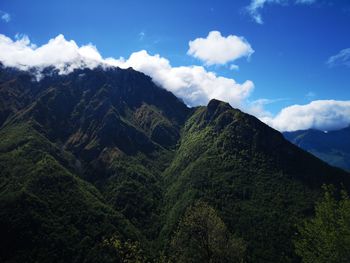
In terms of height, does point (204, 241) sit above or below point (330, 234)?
below

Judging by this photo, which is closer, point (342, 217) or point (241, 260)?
point (342, 217)

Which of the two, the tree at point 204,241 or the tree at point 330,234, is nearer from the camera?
the tree at point 330,234

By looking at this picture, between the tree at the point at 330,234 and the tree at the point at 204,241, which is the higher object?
the tree at the point at 330,234

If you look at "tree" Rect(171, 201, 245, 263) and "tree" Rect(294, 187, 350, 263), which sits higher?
"tree" Rect(294, 187, 350, 263)

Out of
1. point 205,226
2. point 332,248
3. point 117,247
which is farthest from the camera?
point 205,226

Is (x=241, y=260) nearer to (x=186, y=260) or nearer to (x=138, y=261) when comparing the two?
Answer: (x=186, y=260)

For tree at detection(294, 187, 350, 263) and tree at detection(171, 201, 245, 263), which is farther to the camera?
tree at detection(171, 201, 245, 263)

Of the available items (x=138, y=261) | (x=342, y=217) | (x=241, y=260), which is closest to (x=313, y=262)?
(x=342, y=217)

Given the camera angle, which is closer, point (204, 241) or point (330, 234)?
point (330, 234)
